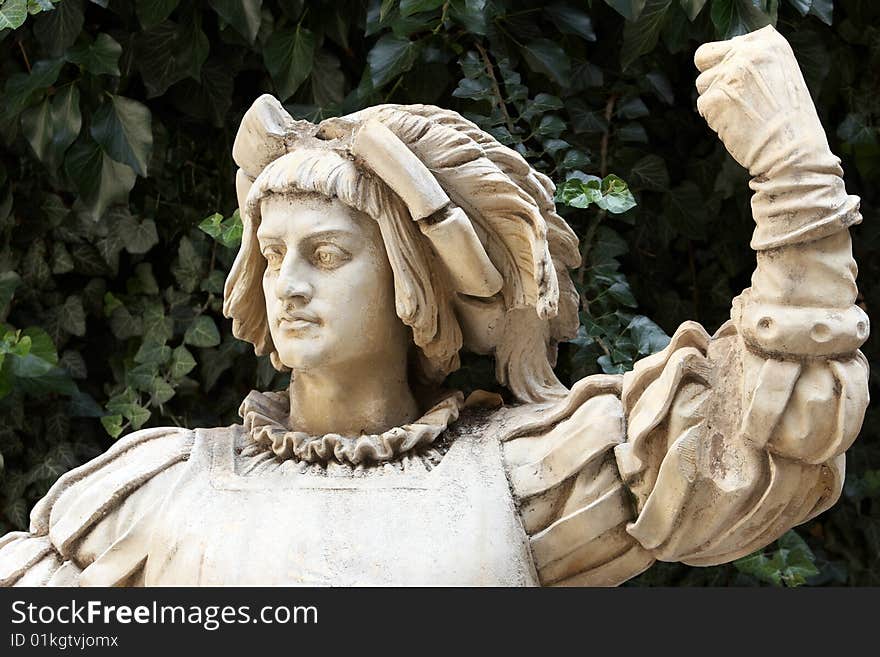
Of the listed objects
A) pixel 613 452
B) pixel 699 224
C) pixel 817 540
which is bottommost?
pixel 817 540

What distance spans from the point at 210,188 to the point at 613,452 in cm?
121

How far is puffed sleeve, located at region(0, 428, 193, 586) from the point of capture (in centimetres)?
206

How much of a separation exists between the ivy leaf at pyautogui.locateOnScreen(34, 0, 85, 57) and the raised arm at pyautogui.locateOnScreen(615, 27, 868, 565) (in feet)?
4.31

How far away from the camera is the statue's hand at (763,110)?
1.75 m

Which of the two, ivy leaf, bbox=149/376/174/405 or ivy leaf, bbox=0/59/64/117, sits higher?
ivy leaf, bbox=0/59/64/117

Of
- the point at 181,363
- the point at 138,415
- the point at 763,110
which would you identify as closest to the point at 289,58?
the point at 181,363

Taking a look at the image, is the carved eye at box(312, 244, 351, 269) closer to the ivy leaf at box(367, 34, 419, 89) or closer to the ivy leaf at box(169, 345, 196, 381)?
the ivy leaf at box(367, 34, 419, 89)

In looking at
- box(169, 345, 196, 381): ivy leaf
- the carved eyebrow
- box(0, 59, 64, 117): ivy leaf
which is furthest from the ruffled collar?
box(0, 59, 64, 117): ivy leaf

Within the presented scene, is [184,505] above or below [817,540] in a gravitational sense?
above

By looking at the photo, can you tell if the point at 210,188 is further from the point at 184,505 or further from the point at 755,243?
the point at 755,243

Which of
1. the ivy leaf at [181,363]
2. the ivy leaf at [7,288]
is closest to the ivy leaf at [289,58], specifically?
the ivy leaf at [181,363]

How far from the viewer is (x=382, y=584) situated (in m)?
1.89

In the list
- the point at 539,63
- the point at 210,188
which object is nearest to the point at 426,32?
the point at 539,63

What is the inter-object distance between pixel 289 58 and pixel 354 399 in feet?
2.75
